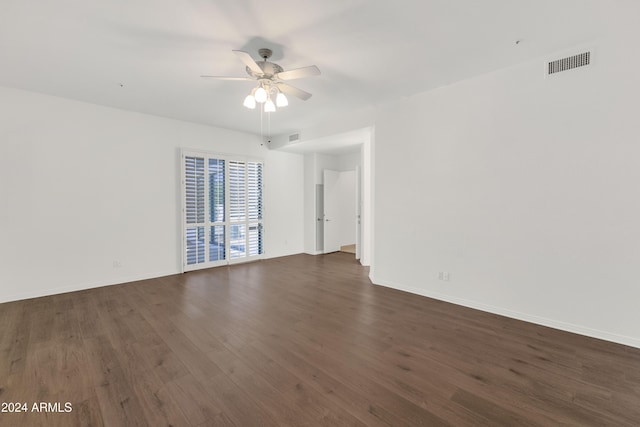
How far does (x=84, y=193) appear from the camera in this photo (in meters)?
4.43

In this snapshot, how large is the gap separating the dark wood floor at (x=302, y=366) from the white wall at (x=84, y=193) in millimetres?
673

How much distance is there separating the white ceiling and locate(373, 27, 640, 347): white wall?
398 millimetres

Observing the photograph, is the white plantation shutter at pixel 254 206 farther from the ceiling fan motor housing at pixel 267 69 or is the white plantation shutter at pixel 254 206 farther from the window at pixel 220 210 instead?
the ceiling fan motor housing at pixel 267 69

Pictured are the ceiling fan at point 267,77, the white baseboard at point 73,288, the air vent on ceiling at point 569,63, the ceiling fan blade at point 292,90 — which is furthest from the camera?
the white baseboard at point 73,288

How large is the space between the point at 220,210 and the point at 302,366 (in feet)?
14.3

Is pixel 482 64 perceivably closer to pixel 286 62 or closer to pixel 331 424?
pixel 286 62

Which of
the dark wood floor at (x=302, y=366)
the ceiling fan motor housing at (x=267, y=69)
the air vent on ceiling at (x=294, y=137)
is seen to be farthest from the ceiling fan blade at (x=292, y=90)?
the air vent on ceiling at (x=294, y=137)

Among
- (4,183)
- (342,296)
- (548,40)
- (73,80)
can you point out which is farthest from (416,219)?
(4,183)

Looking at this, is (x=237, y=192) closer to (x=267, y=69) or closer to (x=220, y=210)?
(x=220, y=210)

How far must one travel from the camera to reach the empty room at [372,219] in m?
2.09

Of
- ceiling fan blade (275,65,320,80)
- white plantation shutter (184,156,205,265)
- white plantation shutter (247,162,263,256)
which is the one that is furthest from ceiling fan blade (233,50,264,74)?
white plantation shutter (247,162,263,256)

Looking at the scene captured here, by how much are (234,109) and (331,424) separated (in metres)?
4.66

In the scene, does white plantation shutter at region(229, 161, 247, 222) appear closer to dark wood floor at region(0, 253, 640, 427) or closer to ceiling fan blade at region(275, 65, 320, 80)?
dark wood floor at region(0, 253, 640, 427)

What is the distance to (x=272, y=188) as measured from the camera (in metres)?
6.95
